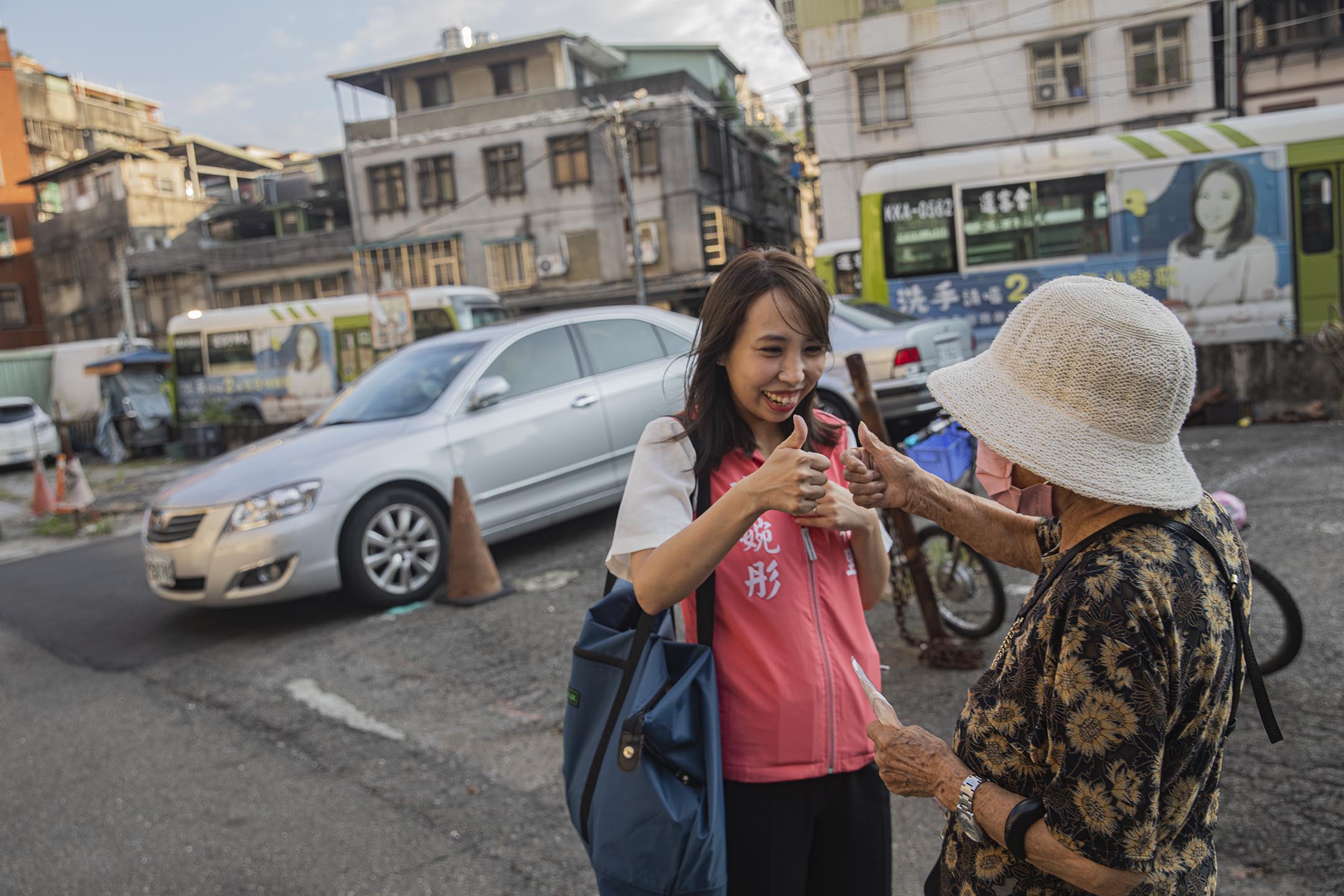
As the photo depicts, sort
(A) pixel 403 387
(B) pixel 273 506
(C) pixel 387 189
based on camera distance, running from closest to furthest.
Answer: (B) pixel 273 506, (A) pixel 403 387, (C) pixel 387 189

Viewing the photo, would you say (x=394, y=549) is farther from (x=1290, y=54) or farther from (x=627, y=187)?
(x=1290, y=54)

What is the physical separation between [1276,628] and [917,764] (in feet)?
10.8

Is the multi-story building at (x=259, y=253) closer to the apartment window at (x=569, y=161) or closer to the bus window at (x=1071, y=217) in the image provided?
the apartment window at (x=569, y=161)

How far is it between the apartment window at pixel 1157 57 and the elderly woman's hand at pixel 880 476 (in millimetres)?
28894

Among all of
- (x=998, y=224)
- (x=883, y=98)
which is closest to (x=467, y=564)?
(x=998, y=224)

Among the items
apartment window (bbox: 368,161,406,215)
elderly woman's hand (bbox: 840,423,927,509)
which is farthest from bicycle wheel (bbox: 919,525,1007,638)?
apartment window (bbox: 368,161,406,215)

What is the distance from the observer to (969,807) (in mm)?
1376

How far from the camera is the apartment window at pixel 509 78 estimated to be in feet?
110

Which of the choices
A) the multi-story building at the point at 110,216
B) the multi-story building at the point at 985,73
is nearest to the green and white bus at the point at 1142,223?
the multi-story building at the point at 985,73

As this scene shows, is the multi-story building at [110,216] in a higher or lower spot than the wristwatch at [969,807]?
higher

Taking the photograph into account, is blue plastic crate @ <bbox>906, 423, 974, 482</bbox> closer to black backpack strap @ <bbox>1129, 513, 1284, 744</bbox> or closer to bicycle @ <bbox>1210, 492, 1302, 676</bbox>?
bicycle @ <bbox>1210, 492, 1302, 676</bbox>

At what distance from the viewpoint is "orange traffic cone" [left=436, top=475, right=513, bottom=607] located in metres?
5.93

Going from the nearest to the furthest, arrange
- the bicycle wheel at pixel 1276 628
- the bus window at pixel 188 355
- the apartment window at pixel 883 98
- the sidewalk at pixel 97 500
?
the bicycle wheel at pixel 1276 628 → the sidewalk at pixel 97 500 → the bus window at pixel 188 355 → the apartment window at pixel 883 98

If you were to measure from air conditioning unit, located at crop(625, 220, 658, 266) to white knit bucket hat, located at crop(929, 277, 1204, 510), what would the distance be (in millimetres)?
29550
